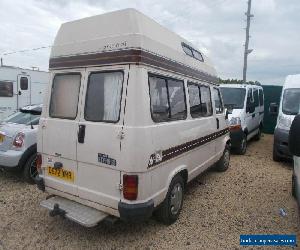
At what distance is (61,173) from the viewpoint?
4285 millimetres

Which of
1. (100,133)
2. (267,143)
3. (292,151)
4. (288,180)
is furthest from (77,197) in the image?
(267,143)

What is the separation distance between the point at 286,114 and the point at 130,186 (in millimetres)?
6217

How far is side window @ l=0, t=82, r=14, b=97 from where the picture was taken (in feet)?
41.0

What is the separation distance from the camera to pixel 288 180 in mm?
6941

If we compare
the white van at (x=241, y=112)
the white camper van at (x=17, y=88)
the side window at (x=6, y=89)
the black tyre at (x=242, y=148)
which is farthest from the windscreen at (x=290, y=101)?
the side window at (x=6, y=89)

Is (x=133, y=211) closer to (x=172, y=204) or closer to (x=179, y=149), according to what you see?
(x=172, y=204)

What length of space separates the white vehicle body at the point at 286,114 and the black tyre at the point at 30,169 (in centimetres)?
613

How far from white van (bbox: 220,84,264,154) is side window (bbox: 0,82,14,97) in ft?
28.5

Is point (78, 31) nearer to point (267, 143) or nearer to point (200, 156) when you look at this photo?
point (200, 156)

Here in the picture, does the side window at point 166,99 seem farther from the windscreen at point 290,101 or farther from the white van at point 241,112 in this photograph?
the windscreen at point 290,101

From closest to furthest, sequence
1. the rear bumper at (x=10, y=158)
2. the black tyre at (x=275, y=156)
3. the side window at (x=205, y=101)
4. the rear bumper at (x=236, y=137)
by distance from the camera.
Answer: the side window at (x=205, y=101)
the rear bumper at (x=10, y=158)
the black tyre at (x=275, y=156)
the rear bumper at (x=236, y=137)

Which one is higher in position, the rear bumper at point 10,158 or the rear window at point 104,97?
the rear window at point 104,97

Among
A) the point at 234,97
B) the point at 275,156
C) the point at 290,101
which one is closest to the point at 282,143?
the point at 275,156

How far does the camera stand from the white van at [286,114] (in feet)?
26.0
